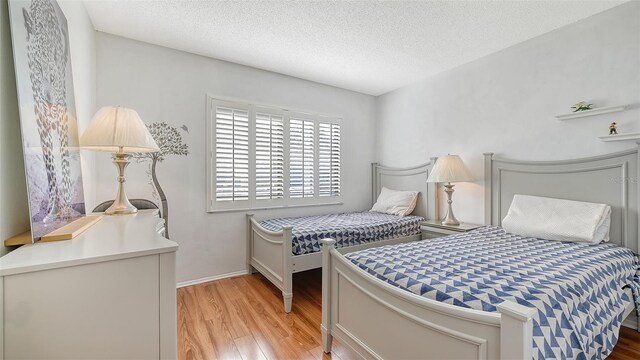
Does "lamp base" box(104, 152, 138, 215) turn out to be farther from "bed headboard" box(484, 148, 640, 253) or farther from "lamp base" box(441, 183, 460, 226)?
"bed headboard" box(484, 148, 640, 253)

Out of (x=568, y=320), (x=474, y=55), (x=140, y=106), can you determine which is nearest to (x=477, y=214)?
(x=474, y=55)

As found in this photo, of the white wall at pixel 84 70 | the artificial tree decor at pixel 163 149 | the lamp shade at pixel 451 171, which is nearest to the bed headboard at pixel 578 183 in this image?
the lamp shade at pixel 451 171

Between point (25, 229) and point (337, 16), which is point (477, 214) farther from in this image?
point (25, 229)

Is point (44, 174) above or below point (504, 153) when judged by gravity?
below

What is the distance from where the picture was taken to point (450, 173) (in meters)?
2.88

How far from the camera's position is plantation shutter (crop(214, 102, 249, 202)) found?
9.79 feet

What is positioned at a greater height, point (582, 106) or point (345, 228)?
point (582, 106)

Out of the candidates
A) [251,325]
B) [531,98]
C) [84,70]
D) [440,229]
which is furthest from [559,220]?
[84,70]

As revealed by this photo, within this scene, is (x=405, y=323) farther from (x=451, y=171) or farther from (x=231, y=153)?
(x=231, y=153)

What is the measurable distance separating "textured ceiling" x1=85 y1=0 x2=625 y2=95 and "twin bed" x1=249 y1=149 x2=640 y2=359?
129cm

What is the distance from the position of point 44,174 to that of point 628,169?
142 inches

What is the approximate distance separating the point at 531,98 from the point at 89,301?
346 cm

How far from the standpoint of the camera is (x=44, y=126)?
118 centimetres

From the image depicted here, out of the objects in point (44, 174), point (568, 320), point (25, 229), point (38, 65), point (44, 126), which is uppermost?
point (38, 65)
